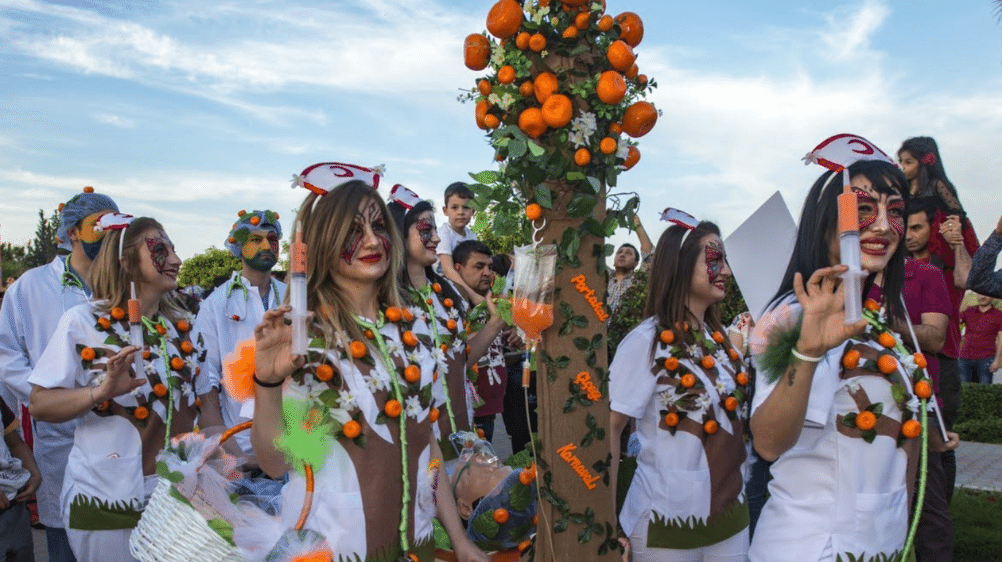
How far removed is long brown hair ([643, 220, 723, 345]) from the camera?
4.09m

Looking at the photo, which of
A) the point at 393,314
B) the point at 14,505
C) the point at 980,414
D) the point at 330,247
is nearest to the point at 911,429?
the point at 393,314

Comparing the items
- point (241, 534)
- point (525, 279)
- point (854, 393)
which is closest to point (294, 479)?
point (241, 534)

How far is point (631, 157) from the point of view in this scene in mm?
3197

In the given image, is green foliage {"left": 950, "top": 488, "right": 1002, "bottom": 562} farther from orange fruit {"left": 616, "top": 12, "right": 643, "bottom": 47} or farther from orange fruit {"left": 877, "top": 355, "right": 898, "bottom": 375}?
orange fruit {"left": 616, "top": 12, "right": 643, "bottom": 47}

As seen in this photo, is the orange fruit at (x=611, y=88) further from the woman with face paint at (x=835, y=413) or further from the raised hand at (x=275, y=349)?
the raised hand at (x=275, y=349)

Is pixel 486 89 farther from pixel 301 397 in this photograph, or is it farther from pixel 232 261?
pixel 232 261

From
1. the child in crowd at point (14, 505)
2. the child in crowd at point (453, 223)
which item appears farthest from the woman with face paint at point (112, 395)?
the child in crowd at point (453, 223)

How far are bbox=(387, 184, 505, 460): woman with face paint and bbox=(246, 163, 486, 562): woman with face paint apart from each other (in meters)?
1.30

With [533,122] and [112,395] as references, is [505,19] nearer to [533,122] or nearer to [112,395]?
[533,122]

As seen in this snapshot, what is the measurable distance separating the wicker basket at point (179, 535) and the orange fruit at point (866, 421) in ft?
5.44

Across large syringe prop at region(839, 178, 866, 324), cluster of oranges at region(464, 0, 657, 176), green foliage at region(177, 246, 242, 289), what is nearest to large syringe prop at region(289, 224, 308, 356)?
Answer: cluster of oranges at region(464, 0, 657, 176)

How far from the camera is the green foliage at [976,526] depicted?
617cm

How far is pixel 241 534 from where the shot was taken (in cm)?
258

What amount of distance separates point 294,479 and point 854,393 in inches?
68.8
